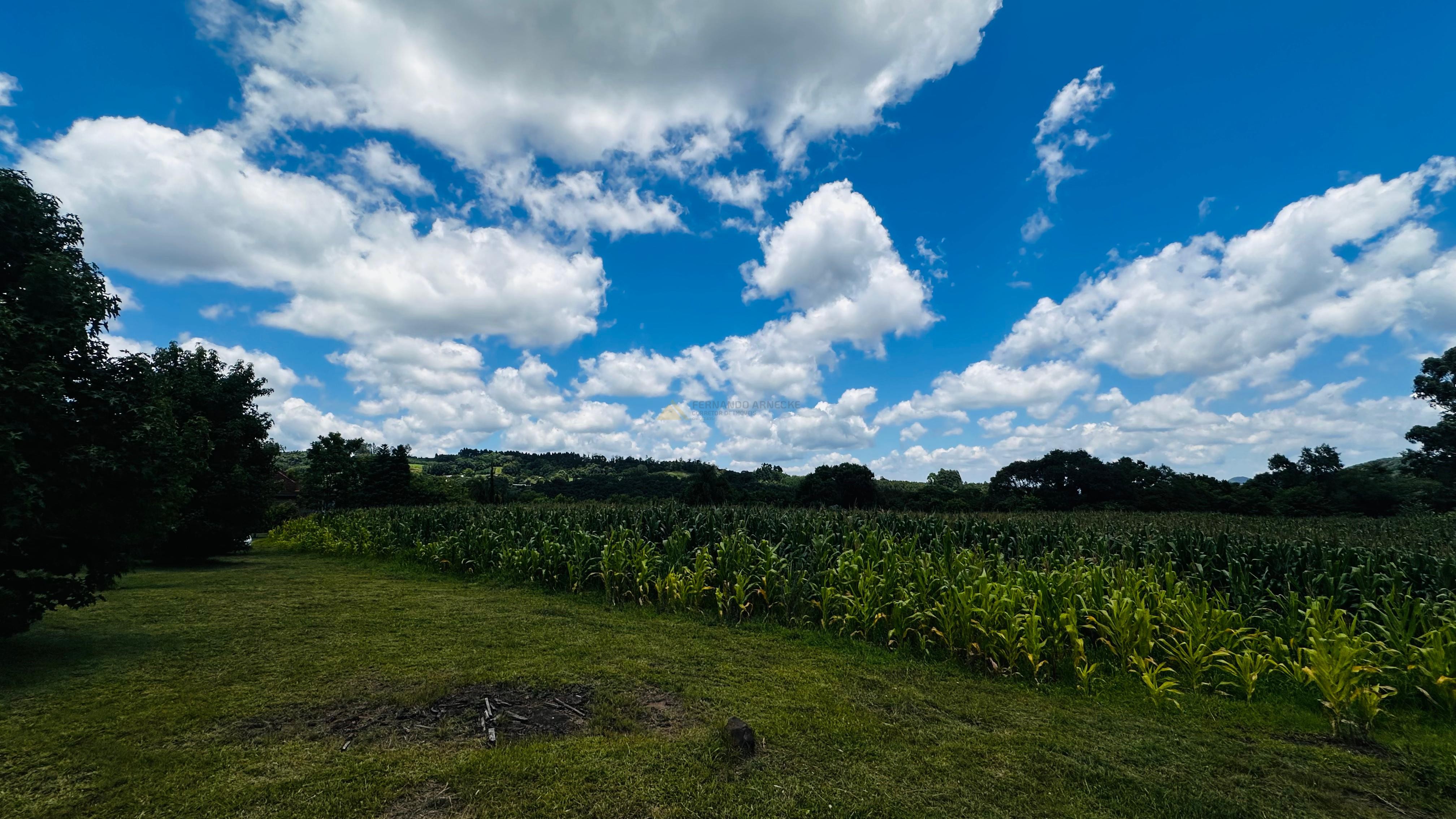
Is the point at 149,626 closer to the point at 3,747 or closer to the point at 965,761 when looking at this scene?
the point at 3,747

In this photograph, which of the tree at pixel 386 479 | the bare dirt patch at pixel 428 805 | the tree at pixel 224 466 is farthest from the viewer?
the tree at pixel 386 479

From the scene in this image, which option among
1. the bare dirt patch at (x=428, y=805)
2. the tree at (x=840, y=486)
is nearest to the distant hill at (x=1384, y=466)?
the tree at (x=840, y=486)

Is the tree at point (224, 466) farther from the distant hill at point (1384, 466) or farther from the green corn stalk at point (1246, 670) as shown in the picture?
the distant hill at point (1384, 466)

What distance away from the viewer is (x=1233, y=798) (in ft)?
11.2

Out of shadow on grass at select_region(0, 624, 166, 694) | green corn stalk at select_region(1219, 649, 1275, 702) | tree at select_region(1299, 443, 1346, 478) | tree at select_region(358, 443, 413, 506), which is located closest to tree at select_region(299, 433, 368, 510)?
tree at select_region(358, 443, 413, 506)

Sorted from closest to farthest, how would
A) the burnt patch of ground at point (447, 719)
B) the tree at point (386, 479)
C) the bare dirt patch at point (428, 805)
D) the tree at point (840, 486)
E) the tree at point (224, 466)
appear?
the bare dirt patch at point (428, 805) < the burnt patch of ground at point (447, 719) < the tree at point (224, 466) < the tree at point (386, 479) < the tree at point (840, 486)

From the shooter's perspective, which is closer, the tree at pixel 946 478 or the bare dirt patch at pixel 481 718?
the bare dirt patch at pixel 481 718

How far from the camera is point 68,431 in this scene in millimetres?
5488

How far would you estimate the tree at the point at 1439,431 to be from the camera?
1507 inches

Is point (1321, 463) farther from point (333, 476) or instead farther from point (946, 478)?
point (333, 476)

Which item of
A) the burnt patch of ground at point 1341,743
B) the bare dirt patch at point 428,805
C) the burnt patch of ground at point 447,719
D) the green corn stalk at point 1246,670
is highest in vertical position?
the green corn stalk at point 1246,670

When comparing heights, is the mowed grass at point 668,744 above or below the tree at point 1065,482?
below

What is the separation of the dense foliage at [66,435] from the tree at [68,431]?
0.01m

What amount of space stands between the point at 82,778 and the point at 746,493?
3477cm
